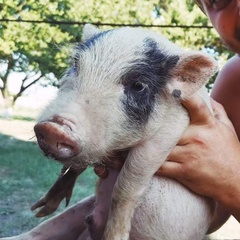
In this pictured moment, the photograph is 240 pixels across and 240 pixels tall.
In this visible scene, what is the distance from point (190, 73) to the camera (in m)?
1.02

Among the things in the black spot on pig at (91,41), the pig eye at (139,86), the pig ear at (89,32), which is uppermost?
the black spot on pig at (91,41)

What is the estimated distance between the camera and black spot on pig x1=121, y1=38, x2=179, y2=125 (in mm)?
959

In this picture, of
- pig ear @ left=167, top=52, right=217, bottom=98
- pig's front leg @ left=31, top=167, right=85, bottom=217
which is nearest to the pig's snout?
pig ear @ left=167, top=52, right=217, bottom=98

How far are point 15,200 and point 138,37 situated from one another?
0.71 metres

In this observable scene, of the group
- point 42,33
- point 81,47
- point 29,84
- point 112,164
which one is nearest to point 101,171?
point 112,164

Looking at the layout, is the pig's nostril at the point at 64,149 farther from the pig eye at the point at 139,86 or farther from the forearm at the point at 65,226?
the forearm at the point at 65,226

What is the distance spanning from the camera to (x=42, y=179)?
5.22 ft

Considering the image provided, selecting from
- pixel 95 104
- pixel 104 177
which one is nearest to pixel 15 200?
pixel 104 177

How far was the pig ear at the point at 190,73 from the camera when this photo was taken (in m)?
1.00

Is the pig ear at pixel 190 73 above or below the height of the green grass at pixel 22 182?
above

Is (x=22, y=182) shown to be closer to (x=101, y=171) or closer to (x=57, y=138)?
(x=101, y=171)

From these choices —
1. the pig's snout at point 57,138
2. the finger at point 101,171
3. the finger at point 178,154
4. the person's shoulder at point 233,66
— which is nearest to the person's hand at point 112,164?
the finger at point 101,171

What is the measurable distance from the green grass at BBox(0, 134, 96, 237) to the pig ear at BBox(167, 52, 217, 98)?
46 centimetres

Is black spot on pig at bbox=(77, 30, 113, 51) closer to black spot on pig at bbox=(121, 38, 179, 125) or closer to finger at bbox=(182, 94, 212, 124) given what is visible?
black spot on pig at bbox=(121, 38, 179, 125)
